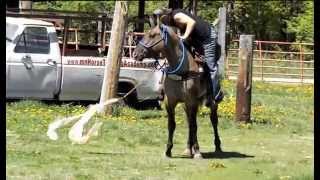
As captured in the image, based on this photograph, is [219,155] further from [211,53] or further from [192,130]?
[211,53]

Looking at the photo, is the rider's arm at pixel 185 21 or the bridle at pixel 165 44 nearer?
the bridle at pixel 165 44

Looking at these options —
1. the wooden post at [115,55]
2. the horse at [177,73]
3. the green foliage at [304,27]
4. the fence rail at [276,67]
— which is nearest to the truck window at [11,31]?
the wooden post at [115,55]

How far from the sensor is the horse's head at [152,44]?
10484 mm

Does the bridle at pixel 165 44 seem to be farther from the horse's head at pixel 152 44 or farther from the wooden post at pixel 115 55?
the wooden post at pixel 115 55

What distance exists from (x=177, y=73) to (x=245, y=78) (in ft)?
17.2

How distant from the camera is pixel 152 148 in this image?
1210 centimetres

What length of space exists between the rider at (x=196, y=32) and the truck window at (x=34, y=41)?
20.4ft

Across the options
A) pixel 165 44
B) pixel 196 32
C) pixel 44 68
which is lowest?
pixel 44 68

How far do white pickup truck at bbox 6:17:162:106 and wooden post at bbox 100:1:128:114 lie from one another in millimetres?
872

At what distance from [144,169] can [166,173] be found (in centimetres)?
39

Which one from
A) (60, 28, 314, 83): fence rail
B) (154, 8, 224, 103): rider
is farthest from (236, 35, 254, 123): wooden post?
(60, 28, 314, 83): fence rail

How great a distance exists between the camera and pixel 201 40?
36.2 ft

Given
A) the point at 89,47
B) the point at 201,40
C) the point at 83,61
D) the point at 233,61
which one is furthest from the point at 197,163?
the point at 233,61

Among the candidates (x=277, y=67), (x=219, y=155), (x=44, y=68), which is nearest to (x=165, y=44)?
(x=219, y=155)
